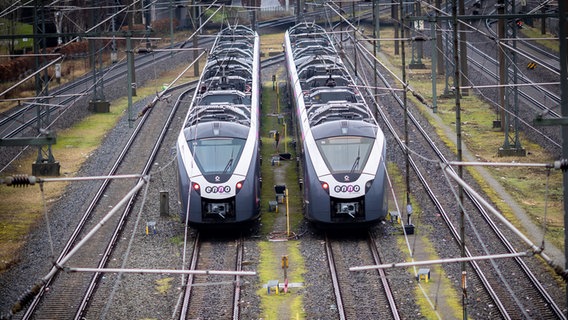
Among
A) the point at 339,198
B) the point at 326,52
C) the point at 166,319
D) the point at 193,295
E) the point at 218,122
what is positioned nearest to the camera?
the point at 166,319

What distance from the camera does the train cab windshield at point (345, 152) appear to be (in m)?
26.8

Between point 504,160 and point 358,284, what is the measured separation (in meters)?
13.8

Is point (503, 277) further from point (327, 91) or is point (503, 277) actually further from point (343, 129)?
point (327, 91)

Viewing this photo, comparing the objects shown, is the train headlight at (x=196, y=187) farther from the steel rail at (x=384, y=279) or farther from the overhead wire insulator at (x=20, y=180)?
the overhead wire insulator at (x=20, y=180)

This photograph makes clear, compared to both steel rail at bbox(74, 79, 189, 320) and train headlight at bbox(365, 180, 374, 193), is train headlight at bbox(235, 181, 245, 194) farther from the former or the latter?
steel rail at bbox(74, 79, 189, 320)

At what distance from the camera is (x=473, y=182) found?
33188 mm

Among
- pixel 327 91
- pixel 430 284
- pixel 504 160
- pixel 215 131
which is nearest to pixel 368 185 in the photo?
pixel 430 284

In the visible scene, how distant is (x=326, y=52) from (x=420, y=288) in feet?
63.8

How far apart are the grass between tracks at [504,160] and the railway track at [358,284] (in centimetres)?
389

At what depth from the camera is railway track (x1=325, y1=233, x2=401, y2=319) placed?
70.4 feet

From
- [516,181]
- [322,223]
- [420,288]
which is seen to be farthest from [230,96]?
[420,288]

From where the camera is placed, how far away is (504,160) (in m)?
35.7

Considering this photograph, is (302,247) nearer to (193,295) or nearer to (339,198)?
(339,198)

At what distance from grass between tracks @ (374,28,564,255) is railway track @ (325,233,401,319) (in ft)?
12.8
